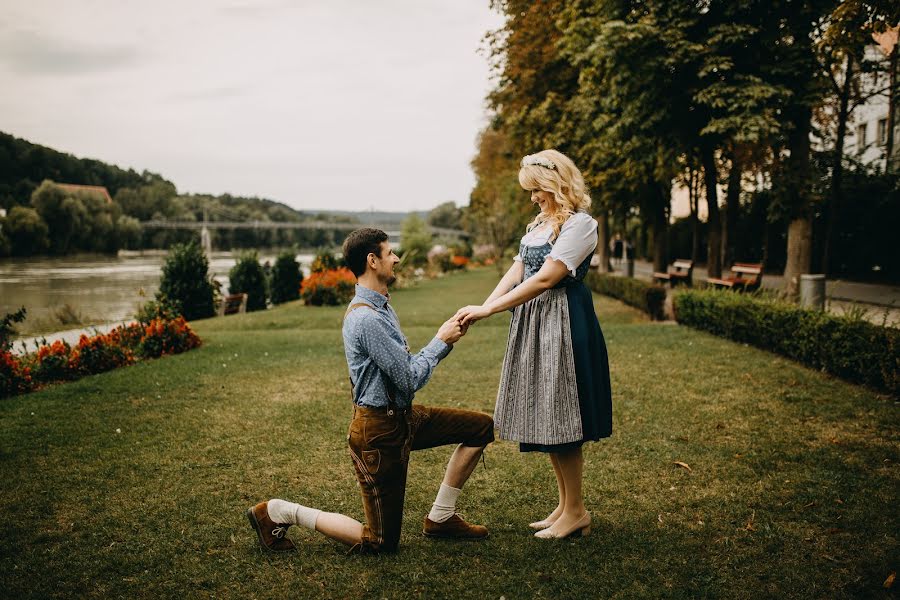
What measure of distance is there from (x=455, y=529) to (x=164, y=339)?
828 cm

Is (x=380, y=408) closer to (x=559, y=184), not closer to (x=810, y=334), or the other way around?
(x=559, y=184)

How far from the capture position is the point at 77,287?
124ft

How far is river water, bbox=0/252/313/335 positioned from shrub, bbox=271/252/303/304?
1887 millimetres

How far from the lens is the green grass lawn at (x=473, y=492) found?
134 inches

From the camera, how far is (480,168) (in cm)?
4184

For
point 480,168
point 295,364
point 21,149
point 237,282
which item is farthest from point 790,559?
point 21,149

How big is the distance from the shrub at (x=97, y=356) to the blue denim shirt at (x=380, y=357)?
7329 millimetres

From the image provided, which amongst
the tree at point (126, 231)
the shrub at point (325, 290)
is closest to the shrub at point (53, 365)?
the shrub at point (325, 290)

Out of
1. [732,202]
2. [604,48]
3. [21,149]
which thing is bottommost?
[732,202]

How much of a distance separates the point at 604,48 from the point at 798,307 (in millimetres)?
6505

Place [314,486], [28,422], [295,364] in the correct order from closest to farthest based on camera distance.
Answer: [314,486] → [28,422] → [295,364]

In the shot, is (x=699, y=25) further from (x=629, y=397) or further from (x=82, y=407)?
(x=82, y=407)

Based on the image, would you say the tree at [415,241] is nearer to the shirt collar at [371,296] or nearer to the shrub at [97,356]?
the shrub at [97,356]

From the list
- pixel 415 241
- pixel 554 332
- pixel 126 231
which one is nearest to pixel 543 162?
pixel 554 332
